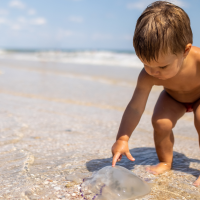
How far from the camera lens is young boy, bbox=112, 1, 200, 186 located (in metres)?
1.31

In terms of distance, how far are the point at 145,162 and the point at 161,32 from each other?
994mm

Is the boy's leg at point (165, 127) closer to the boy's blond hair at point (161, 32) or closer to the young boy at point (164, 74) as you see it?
the young boy at point (164, 74)

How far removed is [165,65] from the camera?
1.37m

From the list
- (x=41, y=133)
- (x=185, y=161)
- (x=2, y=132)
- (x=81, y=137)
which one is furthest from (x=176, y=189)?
(x=2, y=132)

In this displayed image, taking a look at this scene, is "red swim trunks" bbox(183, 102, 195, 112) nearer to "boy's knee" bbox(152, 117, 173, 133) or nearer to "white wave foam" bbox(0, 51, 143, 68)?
"boy's knee" bbox(152, 117, 173, 133)

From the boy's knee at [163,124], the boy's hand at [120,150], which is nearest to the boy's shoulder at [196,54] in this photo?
the boy's knee at [163,124]

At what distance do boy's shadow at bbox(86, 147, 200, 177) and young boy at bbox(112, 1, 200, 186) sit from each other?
0.10 meters

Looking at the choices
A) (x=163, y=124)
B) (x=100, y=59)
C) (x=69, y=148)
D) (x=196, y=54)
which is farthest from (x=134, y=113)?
(x=100, y=59)

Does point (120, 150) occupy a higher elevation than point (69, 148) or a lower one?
higher

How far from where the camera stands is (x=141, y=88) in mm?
1682

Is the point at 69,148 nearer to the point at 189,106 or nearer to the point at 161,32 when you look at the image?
the point at 189,106

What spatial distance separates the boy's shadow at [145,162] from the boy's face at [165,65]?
0.72 meters

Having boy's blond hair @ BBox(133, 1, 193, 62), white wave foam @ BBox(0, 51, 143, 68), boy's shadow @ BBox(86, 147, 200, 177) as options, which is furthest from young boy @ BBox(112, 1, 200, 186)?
white wave foam @ BBox(0, 51, 143, 68)

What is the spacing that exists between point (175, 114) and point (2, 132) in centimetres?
151
